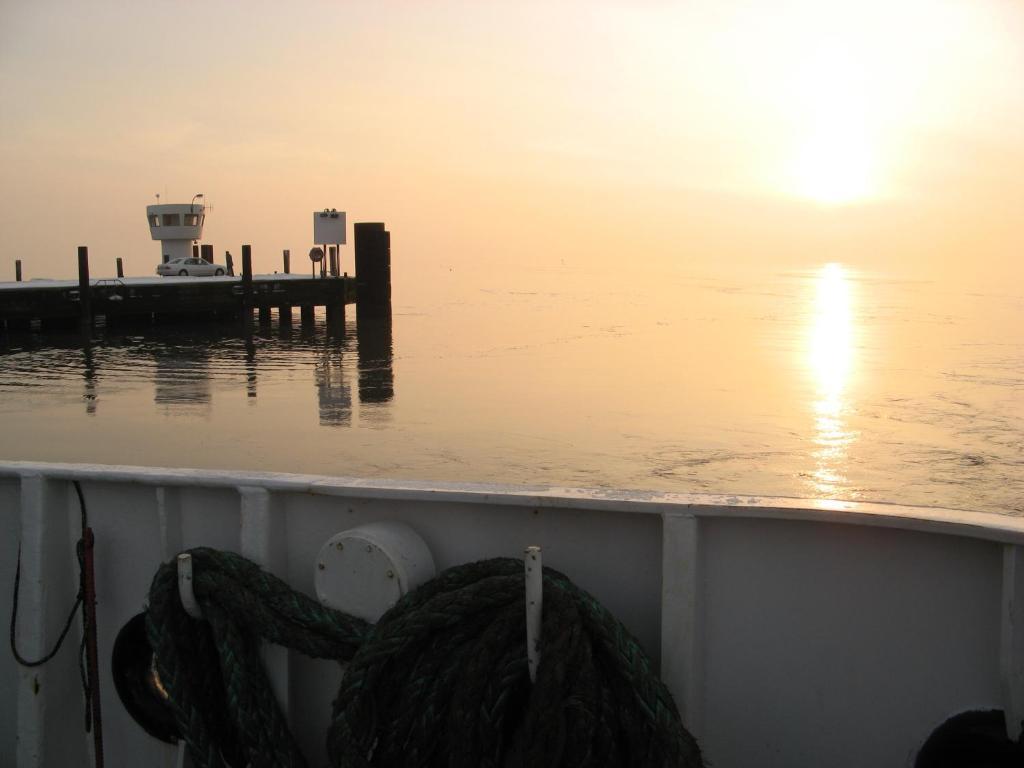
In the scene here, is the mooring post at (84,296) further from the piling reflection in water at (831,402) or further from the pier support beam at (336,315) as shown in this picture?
the piling reflection in water at (831,402)

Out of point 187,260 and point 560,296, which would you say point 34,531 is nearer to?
point 187,260

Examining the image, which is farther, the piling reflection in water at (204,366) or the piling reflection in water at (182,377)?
the piling reflection in water at (204,366)

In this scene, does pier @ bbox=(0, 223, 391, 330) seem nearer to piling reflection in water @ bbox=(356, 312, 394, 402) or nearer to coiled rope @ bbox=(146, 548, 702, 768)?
piling reflection in water @ bbox=(356, 312, 394, 402)

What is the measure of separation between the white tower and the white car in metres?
6.78

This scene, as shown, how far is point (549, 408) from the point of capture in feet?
61.9

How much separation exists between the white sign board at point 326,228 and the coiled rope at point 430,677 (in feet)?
137

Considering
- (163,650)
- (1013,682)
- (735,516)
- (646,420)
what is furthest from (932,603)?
(646,420)

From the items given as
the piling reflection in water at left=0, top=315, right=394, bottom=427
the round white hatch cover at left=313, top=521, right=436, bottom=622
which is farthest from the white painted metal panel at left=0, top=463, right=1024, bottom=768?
the piling reflection in water at left=0, top=315, right=394, bottom=427

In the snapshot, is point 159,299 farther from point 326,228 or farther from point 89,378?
point 89,378

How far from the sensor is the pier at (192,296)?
30.6 meters

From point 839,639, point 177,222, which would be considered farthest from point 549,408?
point 177,222

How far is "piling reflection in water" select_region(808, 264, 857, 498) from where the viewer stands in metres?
12.7

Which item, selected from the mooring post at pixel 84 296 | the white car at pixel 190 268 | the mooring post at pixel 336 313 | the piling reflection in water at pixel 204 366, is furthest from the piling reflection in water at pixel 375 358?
the white car at pixel 190 268

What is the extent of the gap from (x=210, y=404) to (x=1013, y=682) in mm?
17960
